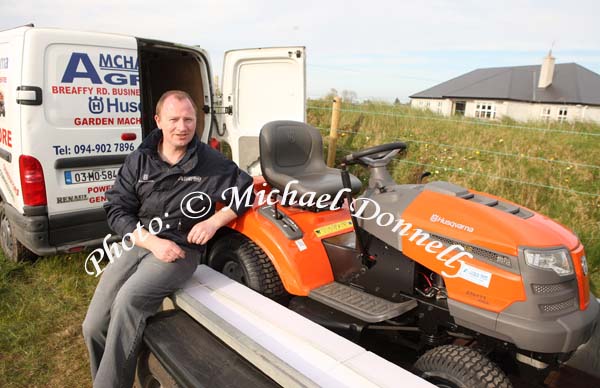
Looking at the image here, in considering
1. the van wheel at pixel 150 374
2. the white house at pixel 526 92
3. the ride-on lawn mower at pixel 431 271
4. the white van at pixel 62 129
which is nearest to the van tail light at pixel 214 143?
the white van at pixel 62 129

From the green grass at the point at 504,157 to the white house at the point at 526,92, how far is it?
912 inches

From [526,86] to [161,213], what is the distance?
116ft

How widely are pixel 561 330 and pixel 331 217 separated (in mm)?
1506

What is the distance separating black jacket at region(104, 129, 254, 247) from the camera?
2.40 meters

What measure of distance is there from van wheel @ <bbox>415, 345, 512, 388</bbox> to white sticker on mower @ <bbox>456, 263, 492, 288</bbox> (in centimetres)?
28

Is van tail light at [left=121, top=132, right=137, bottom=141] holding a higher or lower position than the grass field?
higher

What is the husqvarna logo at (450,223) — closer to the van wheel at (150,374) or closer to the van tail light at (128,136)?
the van wheel at (150,374)

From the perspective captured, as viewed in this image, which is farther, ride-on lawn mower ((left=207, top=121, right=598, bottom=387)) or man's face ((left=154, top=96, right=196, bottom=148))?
man's face ((left=154, top=96, right=196, bottom=148))

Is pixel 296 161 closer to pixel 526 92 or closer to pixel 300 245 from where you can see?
pixel 300 245

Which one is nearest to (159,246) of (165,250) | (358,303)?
(165,250)

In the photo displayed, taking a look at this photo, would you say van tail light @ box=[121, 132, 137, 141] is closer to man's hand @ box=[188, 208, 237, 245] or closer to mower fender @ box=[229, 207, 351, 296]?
mower fender @ box=[229, 207, 351, 296]

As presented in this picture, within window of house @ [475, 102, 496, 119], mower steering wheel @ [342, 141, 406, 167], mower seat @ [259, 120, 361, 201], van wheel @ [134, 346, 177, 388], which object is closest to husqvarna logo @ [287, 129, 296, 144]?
mower seat @ [259, 120, 361, 201]

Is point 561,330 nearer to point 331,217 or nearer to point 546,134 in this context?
point 331,217

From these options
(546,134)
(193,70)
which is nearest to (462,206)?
(193,70)
